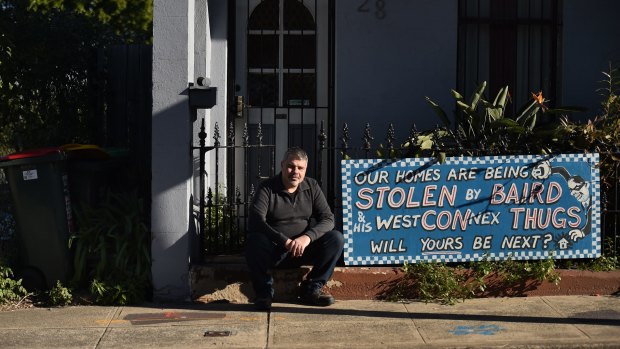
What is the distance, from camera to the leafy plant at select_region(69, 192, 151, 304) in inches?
320

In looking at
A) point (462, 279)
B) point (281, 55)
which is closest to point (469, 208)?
point (462, 279)

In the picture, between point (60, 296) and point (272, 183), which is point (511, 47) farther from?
point (60, 296)

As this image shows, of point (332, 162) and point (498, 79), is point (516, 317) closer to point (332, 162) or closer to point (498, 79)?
point (332, 162)

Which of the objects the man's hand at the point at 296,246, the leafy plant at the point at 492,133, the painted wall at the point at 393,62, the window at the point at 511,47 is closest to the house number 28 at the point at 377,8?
the painted wall at the point at 393,62

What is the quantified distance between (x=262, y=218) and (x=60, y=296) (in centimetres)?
178

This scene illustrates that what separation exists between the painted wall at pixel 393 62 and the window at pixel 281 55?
428mm

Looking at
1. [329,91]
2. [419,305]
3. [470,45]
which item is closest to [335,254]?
[419,305]

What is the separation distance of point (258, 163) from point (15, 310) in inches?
99.1

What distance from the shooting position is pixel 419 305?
7.95 metres

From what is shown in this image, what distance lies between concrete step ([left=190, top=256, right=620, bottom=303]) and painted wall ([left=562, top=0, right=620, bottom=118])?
91.0 inches

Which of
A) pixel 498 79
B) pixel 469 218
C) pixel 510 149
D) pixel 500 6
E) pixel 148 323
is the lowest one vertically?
pixel 148 323

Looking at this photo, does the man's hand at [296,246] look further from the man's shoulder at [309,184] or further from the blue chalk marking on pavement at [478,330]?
the blue chalk marking on pavement at [478,330]

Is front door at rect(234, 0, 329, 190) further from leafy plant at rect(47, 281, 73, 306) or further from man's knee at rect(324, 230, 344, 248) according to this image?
leafy plant at rect(47, 281, 73, 306)

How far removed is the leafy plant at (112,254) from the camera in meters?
8.12
